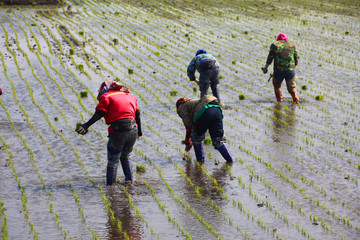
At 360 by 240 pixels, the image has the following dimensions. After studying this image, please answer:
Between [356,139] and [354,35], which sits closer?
[356,139]

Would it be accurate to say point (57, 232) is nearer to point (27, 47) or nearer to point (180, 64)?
point (180, 64)

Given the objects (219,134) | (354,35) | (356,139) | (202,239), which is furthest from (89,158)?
(354,35)

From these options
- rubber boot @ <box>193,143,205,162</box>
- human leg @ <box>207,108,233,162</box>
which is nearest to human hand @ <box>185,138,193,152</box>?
rubber boot @ <box>193,143,205,162</box>

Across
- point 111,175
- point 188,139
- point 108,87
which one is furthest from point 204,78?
point 111,175

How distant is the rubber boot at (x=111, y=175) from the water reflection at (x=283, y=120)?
3.99 m

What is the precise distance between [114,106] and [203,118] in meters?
1.67

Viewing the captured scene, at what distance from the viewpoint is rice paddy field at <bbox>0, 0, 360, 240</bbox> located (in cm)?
732

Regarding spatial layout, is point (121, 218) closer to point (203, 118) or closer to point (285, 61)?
point (203, 118)

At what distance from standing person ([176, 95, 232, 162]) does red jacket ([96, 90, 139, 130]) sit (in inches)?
54.6

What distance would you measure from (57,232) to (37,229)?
0.89 feet

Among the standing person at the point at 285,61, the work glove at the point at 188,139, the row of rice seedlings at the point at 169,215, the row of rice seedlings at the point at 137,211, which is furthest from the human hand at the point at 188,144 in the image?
the standing person at the point at 285,61

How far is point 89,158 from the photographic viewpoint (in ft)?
33.4

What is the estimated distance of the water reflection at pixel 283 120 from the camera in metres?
11.8

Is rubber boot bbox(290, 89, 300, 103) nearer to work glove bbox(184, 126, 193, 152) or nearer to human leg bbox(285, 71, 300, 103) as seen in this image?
human leg bbox(285, 71, 300, 103)
